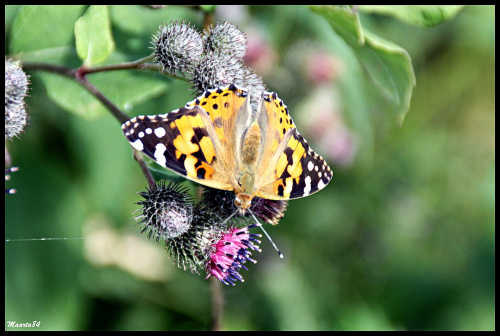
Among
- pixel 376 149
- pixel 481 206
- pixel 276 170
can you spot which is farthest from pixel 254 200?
pixel 481 206

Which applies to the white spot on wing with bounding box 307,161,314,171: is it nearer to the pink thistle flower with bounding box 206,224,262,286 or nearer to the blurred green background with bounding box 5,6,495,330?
the pink thistle flower with bounding box 206,224,262,286

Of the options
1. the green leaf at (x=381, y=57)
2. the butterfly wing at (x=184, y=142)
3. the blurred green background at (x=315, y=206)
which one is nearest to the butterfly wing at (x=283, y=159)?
the butterfly wing at (x=184, y=142)

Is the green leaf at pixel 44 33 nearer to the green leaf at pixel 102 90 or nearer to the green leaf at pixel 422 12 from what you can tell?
the green leaf at pixel 102 90

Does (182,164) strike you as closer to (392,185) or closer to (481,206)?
(392,185)

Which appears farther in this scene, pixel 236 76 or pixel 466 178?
pixel 466 178

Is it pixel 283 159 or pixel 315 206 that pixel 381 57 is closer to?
pixel 283 159

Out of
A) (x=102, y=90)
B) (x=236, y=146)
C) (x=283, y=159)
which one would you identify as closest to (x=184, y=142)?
(x=236, y=146)

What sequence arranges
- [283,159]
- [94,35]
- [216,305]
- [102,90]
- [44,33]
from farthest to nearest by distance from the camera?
[216,305]
[102,90]
[44,33]
[283,159]
[94,35]
